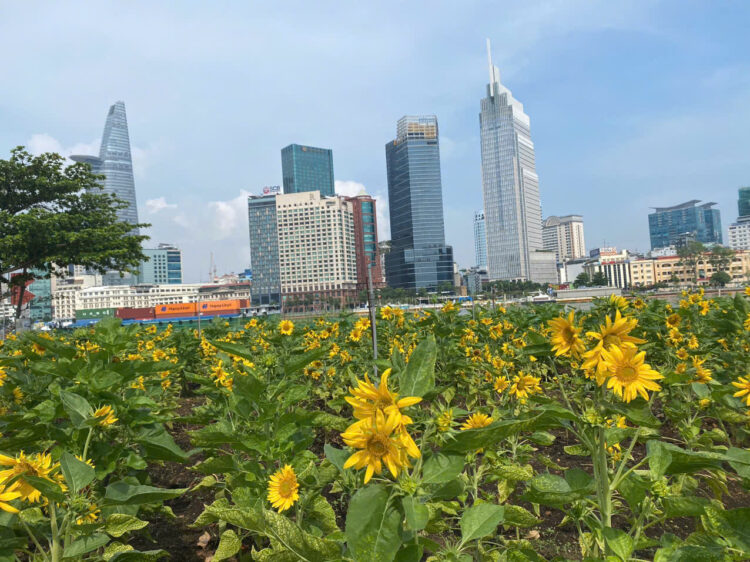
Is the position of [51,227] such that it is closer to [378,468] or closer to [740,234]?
[378,468]

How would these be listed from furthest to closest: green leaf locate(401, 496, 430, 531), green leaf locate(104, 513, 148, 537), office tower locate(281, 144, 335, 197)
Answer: office tower locate(281, 144, 335, 197)
green leaf locate(104, 513, 148, 537)
green leaf locate(401, 496, 430, 531)

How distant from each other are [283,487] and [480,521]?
747 millimetres

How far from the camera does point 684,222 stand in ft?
604

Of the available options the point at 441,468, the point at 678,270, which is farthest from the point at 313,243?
the point at 441,468

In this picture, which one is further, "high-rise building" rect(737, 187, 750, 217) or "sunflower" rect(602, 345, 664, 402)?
"high-rise building" rect(737, 187, 750, 217)

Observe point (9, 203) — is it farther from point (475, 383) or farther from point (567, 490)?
point (567, 490)

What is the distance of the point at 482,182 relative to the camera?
130m

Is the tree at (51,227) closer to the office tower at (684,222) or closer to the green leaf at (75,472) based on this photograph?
the green leaf at (75,472)

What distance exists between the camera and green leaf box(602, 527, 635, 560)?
102 centimetres

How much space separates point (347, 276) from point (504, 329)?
12626cm

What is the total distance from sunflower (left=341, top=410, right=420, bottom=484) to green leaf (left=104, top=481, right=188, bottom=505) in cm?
84

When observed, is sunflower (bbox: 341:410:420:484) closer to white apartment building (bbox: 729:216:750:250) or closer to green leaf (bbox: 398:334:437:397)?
green leaf (bbox: 398:334:437:397)

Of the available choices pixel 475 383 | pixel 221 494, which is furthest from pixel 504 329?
pixel 221 494

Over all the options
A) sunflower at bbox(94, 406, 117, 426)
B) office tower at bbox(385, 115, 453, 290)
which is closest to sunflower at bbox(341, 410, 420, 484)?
sunflower at bbox(94, 406, 117, 426)
